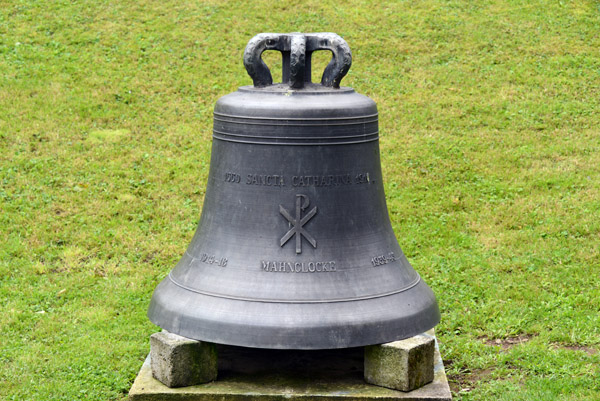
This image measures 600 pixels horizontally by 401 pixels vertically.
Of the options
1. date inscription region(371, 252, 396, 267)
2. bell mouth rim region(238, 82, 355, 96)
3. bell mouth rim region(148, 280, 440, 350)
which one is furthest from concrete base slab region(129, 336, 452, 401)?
bell mouth rim region(238, 82, 355, 96)

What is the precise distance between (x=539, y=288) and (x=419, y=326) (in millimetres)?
2409

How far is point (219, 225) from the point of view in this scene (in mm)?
A: 4039

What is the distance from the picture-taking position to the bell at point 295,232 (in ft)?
12.2

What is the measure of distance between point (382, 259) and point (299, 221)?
1.76ft

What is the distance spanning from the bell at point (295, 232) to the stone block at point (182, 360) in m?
0.07

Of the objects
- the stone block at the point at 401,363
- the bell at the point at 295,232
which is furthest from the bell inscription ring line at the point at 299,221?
the stone block at the point at 401,363

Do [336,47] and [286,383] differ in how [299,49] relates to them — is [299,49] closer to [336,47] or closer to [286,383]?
[336,47]

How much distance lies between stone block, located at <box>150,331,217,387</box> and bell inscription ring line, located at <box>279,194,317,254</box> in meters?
0.70

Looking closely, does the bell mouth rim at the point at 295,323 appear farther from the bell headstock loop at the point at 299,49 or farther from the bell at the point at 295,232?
the bell headstock loop at the point at 299,49

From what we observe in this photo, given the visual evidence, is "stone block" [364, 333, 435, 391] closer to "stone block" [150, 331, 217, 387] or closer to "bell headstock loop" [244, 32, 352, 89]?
"stone block" [150, 331, 217, 387]

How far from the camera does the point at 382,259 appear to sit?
4020mm

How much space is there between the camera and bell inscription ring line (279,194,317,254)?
385 centimetres

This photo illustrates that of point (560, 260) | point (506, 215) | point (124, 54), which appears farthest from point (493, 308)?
point (124, 54)

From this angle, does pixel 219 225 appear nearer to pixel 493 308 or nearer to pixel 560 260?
pixel 493 308
